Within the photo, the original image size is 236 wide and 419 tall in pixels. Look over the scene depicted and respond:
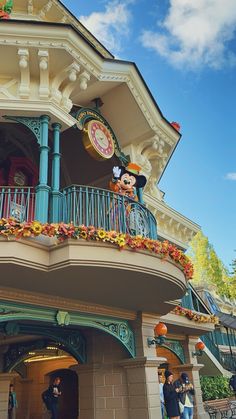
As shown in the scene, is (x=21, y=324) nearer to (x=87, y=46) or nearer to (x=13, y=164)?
(x=13, y=164)

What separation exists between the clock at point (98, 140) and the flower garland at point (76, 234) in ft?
9.04

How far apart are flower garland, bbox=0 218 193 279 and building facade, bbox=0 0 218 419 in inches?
0.7

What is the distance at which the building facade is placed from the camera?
6172mm

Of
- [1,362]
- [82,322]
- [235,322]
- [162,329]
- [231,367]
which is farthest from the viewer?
[231,367]

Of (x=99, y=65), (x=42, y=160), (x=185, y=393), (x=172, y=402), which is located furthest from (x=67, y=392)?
Answer: (x=99, y=65)

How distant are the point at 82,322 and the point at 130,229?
2.08m

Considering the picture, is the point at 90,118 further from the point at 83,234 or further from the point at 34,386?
the point at 34,386

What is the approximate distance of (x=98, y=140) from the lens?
8797 millimetres

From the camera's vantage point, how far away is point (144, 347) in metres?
8.59

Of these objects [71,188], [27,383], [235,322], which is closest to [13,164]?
[71,188]

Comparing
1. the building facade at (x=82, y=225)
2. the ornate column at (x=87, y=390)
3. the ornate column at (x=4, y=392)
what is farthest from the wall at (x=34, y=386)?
the ornate column at (x=87, y=390)

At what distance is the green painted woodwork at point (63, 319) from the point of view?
6418 mm

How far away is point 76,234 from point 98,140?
11.2 ft

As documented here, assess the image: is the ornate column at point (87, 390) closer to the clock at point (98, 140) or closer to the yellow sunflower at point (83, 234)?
the yellow sunflower at point (83, 234)
